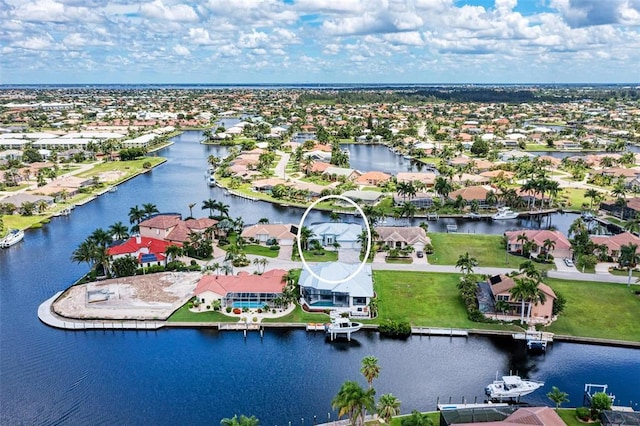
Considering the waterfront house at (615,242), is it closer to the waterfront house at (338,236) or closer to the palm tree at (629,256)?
the palm tree at (629,256)

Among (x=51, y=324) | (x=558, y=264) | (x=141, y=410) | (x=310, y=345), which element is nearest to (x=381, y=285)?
(x=310, y=345)

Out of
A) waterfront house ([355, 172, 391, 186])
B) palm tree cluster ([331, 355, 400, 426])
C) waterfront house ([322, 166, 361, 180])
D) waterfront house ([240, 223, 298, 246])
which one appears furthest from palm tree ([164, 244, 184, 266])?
waterfront house ([322, 166, 361, 180])

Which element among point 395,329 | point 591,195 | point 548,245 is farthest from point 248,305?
point 591,195

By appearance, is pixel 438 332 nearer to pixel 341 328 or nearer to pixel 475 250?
pixel 341 328

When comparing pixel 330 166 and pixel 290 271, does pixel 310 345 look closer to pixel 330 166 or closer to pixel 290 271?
pixel 290 271

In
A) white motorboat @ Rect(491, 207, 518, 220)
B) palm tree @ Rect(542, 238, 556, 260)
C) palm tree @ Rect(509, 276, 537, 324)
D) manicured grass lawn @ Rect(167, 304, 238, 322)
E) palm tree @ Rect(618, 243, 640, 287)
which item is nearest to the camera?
palm tree @ Rect(509, 276, 537, 324)

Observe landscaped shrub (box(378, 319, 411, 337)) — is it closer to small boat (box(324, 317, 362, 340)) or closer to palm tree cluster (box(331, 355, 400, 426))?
small boat (box(324, 317, 362, 340))

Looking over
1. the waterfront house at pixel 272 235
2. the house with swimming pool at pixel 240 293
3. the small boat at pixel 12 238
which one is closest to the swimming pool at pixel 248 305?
the house with swimming pool at pixel 240 293
